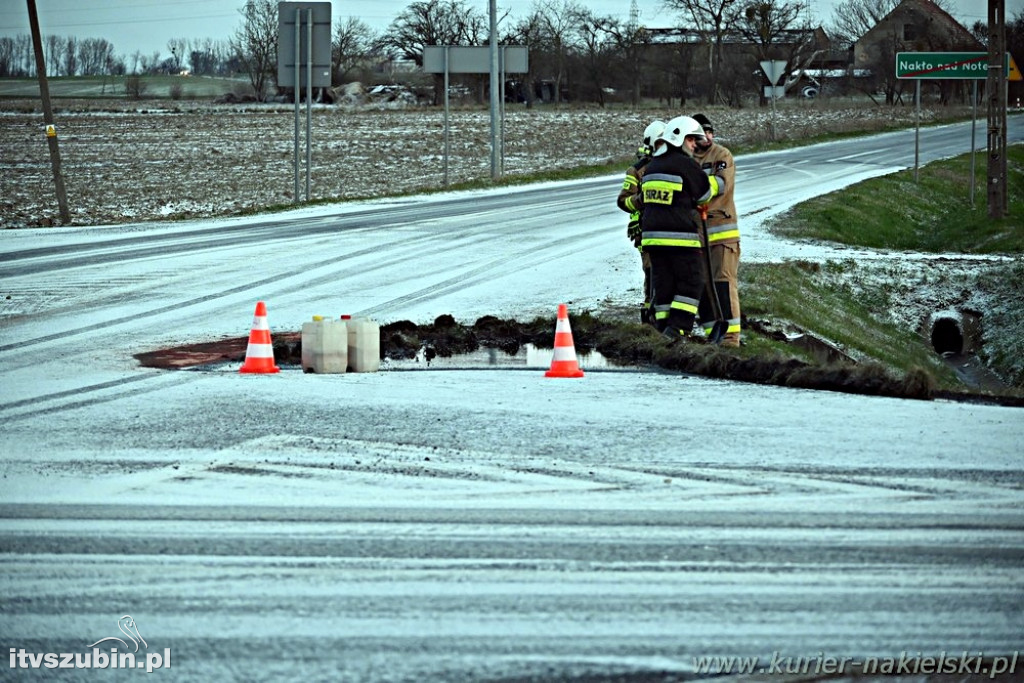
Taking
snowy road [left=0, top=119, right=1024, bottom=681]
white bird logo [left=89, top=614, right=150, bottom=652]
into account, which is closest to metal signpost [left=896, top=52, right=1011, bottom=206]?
snowy road [left=0, top=119, right=1024, bottom=681]

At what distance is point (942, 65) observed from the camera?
25.5 m

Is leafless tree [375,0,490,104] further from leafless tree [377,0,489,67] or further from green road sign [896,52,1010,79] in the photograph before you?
green road sign [896,52,1010,79]

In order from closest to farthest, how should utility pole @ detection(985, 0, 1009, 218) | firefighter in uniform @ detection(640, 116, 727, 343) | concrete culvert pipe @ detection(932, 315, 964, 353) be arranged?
firefighter in uniform @ detection(640, 116, 727, 343) → concrete culvert pipe @ detection(932, 315, 964, 353) → utility pole @ detection(985, 0, 1009, 218)

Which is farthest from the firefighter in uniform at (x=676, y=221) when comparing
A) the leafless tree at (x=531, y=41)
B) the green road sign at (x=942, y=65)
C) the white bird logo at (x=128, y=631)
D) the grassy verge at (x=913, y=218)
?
the leafless tree at (x=531, y=41)

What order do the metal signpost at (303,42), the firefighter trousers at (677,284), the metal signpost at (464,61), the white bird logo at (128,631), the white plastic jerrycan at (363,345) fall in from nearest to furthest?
1. the white bird logo at (128,631)
2. the white plastic jerrycan at (363,345)
3. the firefighter trousers at (677,284)
4. the metal signpost at (303,42)
5. the metal signpost at (464,61)

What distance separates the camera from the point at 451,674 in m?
4.34

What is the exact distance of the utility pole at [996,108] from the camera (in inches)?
931

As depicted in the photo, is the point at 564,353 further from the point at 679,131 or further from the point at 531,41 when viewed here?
the point at 531,41

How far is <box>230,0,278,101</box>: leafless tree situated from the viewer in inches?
4035

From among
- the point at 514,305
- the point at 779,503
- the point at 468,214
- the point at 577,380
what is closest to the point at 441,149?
the point at 468,214

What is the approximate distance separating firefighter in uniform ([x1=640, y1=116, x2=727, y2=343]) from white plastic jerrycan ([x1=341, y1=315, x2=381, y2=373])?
8.56 ft

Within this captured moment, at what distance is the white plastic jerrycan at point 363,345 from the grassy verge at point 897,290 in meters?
4.10

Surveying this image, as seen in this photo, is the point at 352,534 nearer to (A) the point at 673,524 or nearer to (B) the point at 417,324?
(A) the point at 673,524

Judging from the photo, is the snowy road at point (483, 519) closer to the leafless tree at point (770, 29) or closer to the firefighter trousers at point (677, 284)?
the firefighter trousers at point (677, 284)
